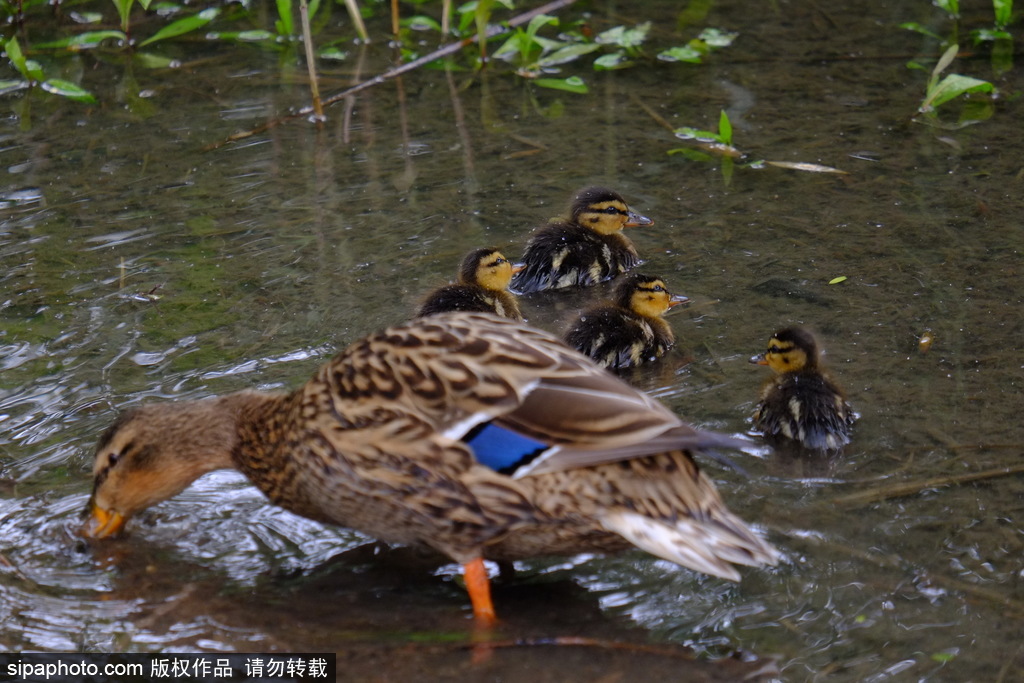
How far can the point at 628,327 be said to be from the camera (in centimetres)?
406

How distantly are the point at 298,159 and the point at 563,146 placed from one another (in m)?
1.28

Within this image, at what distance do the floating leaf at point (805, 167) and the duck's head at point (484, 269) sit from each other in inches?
66.2

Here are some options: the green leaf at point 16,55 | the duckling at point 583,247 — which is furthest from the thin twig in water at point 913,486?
the green leaf at point 16,55

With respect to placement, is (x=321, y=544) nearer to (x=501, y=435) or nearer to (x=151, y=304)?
(x=501, y=435)

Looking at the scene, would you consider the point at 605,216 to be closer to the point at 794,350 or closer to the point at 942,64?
the point at 794,350

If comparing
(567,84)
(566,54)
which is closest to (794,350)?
(567,84)

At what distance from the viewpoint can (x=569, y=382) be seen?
2.77 m

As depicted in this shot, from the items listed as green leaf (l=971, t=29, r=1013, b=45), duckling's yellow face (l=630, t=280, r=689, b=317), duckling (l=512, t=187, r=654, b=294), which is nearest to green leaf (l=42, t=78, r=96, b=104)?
duckling (l=512, t=187, r=654, b=294)

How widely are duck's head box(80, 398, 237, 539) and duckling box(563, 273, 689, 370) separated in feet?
4.59

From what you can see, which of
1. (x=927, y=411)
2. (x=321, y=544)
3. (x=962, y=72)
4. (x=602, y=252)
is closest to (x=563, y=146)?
(x=602, y=252)

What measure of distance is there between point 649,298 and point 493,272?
589 millimetres

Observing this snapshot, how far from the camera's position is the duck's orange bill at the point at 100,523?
3082 millimetres

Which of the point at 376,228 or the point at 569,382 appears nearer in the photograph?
the point at 569,382

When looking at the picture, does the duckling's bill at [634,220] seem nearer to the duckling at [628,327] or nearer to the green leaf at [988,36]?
the duckling at [628,327]
